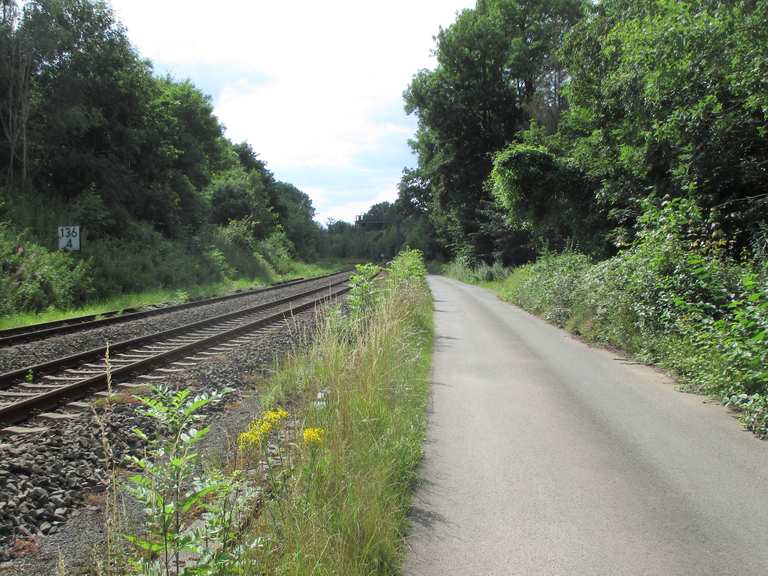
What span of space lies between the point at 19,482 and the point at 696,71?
11845 mm

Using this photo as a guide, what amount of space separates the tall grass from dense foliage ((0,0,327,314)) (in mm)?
13130

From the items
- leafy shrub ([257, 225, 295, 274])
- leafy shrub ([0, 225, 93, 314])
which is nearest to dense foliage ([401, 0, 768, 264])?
leafy shrub ([0, 225, 93, 314])

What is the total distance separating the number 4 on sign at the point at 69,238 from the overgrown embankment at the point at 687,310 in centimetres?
1644

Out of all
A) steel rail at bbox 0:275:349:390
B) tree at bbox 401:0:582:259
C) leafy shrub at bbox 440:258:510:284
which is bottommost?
steel rail at bbox 0:275:349:390

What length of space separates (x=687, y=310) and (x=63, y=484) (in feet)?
27.5

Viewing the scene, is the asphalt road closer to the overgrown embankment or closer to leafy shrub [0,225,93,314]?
the overgrown embankment

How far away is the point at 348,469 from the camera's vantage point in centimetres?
394

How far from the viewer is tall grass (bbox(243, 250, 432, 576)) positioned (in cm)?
291

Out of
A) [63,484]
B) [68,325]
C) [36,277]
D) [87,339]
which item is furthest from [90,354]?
[36,277]

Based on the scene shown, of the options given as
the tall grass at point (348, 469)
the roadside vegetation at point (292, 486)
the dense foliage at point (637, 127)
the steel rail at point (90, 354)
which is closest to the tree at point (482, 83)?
the dense foliage at point (637, 127)

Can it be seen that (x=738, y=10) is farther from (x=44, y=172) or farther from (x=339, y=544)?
(x=44, y=172)

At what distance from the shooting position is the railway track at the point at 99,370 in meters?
6.30

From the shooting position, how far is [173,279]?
25297 millimetres

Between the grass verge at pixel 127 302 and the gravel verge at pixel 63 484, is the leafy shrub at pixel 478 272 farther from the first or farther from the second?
the gravel verge at pixel 63 484
